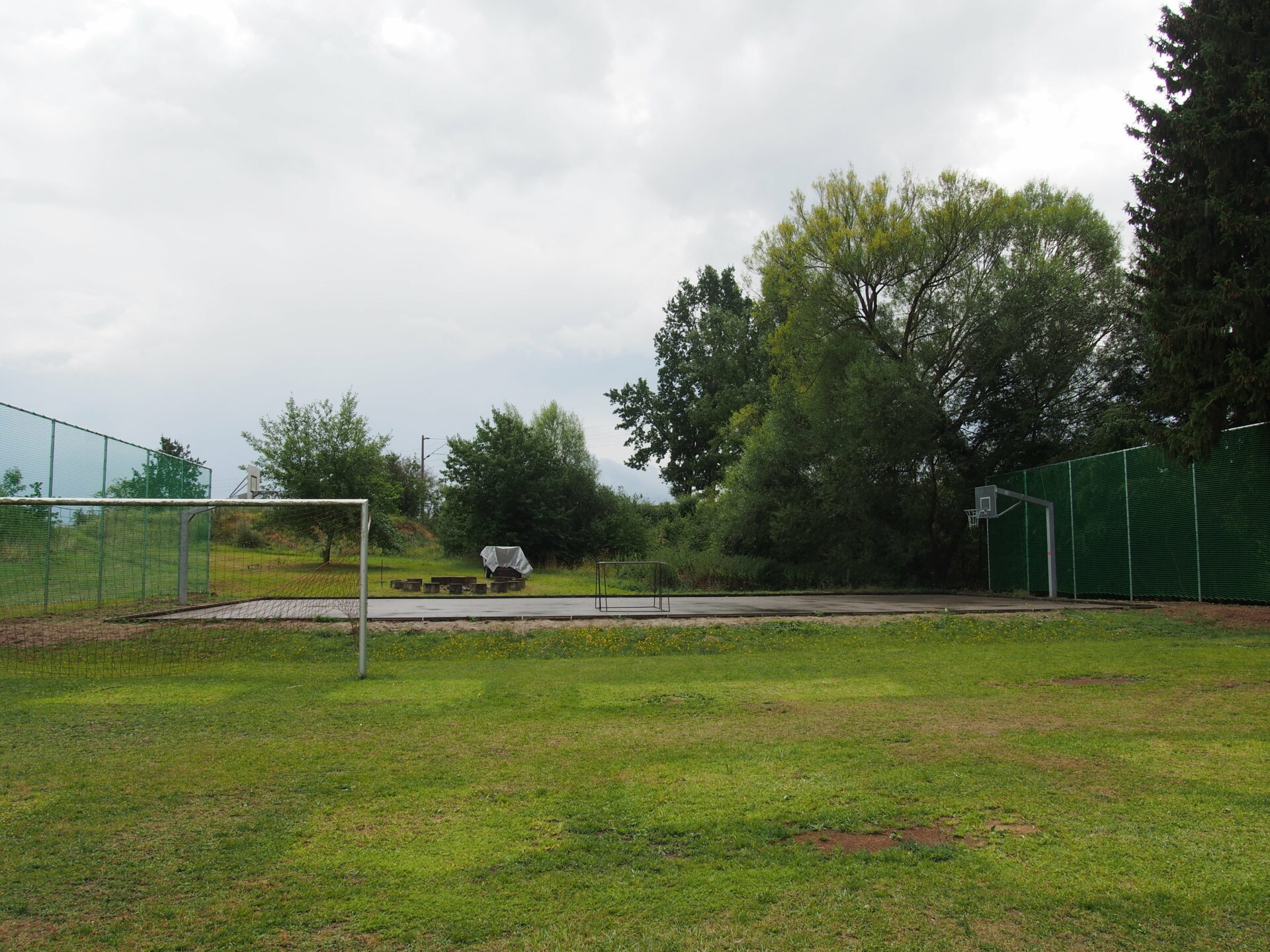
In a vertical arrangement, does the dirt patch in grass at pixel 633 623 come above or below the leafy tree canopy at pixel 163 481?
below

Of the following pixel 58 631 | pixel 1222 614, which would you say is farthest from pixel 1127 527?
pixel 58 631

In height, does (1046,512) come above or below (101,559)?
above

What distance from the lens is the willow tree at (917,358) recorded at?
84.5 feet

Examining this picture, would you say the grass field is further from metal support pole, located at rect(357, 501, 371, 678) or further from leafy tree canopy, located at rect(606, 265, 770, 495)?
leafy tree canopy, located at rect(606, 265, 770, 495)

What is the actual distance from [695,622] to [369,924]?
11.8 m

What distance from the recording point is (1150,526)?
64.4 ft

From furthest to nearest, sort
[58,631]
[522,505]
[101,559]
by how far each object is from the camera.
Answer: [522,505] → [101,559] → [58,631]

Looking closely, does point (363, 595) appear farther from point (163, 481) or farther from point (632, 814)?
point (163, 481)

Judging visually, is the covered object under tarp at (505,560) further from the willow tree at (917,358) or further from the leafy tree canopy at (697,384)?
the leafy tree canopy at (697,384)

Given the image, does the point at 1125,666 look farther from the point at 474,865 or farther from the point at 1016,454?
the point at 1016,454

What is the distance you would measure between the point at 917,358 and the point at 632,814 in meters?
24.7

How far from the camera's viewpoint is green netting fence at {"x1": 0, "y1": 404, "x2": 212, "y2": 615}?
12.8 meters

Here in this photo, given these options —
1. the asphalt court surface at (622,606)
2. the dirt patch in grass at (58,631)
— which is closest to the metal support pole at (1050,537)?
the asphalt court surface at (622,606)

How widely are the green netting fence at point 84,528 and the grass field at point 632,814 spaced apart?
5.52 m
